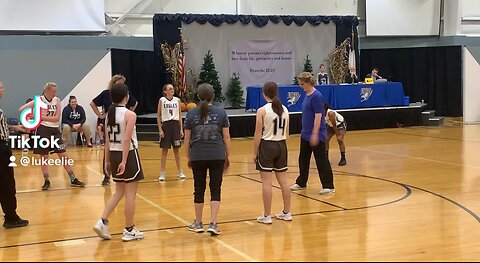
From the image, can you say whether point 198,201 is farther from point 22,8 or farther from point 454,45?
point 454,45

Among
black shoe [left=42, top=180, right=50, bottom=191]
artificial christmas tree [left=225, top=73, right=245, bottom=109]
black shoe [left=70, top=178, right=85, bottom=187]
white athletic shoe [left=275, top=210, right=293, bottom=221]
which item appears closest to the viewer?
white athletic shoe [left=275, top=210, right=293, bottom=221]

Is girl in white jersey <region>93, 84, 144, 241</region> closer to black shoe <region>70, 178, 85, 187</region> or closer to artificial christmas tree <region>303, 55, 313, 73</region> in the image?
black shoe <region>70, 178, 85, 187</region>

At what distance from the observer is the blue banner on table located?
17.8 m

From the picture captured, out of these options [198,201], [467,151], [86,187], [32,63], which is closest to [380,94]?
[467,151]

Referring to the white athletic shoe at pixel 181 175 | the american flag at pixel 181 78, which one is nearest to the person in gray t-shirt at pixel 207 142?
the white athletic shoe at pixel 181 175

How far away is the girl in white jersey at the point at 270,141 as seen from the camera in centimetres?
698

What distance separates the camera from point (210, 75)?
62.8 ft

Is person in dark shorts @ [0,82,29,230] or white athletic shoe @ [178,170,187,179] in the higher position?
person in dark shorts @ [0,82,29,230]

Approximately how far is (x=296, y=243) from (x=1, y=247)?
2.91 m

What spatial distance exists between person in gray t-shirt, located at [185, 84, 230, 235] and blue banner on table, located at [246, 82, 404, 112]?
10901 millimetres

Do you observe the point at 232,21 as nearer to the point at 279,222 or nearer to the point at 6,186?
Result: the point at 279,222

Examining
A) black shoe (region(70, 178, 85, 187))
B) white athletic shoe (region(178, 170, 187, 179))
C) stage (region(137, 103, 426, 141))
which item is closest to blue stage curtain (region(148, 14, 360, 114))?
stage (region(137, 103, 426, 141))

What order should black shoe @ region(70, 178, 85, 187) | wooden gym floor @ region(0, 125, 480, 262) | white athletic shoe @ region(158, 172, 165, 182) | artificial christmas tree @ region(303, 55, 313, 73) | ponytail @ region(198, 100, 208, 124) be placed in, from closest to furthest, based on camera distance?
wooden gym floor @ region(0, 125, 480, 262) → ponytail @ region(198, 100, 208, 124) → black shoe @ region(70, 178, 85, 187) → white athletic shoe @ region(158, 172, 165, 182) → artificial christmas tree @ region(303, 55, 313, 73)

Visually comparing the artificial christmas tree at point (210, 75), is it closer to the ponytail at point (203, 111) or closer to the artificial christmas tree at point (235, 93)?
the artificial christmas tree at point (235, 93)
